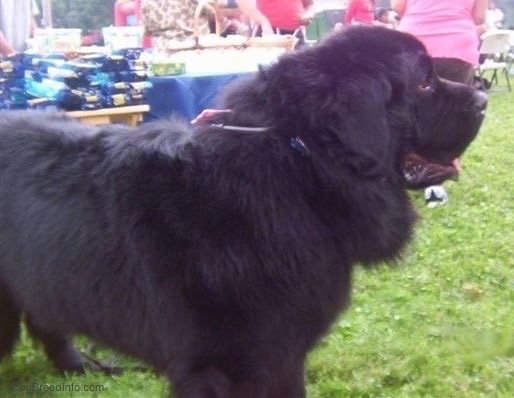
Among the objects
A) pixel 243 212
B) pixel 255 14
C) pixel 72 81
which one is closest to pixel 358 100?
pixel 243 212

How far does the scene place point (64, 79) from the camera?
12.8 ft

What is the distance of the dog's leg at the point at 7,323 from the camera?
253 centimetres

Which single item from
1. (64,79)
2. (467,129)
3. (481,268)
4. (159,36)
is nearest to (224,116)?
(467,129)

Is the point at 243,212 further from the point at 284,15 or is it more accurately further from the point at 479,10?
the point at 284,15

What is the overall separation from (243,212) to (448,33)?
3262 mm

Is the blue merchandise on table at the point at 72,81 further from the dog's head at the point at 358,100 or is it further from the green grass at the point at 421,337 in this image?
the dog's head at the point at 358,100

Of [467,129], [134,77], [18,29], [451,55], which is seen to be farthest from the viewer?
[18,29]

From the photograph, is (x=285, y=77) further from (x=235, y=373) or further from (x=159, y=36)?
(x=159, y=36)

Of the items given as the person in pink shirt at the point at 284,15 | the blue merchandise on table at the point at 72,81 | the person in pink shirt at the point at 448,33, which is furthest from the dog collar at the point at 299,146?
the person in pink shirt at the point at 284,15

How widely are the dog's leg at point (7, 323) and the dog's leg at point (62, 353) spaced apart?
15 centimetres

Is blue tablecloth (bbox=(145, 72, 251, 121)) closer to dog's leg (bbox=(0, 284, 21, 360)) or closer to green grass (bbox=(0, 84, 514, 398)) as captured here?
green grass (bbox=(0, 84, 514, 398))

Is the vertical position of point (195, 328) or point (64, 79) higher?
point (64, 79)

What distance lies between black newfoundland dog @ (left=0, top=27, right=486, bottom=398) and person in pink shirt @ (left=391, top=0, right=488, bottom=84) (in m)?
2.73

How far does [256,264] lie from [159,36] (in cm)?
391
